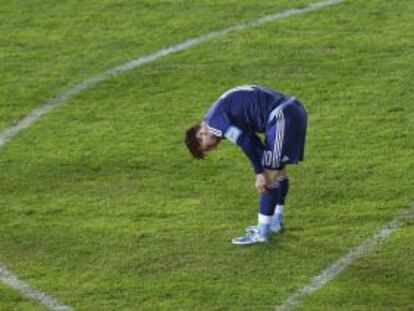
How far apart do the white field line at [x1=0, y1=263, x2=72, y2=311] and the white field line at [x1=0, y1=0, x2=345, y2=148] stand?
3041mm

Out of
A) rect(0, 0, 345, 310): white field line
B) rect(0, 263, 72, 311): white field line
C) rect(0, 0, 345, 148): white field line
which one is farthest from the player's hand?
rect(0, 0, 345, 148): white field line

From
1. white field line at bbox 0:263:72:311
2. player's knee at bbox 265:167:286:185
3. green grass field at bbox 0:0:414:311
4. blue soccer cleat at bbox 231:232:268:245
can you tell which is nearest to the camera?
white field line at bbox 0:263:72:311

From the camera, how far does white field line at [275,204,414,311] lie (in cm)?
1070

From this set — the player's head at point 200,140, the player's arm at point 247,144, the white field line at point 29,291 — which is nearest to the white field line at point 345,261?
the player's arm at point 247,144

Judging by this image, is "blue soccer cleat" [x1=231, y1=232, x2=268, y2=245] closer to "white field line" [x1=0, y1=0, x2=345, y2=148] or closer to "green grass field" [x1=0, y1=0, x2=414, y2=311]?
"green grass field" [x1=0, y1=0, x2=414, y2=311]

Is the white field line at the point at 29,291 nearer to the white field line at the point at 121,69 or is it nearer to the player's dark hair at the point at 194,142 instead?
the white field line at the point at 121,69

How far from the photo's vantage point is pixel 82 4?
1806 cm

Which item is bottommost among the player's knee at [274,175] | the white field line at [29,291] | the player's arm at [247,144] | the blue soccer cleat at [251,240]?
the white field line at [29,291]

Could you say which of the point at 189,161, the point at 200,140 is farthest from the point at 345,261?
the point at 189,161

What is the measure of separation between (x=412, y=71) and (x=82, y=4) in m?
4.80

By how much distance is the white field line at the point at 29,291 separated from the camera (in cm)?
1066

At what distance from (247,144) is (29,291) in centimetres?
208

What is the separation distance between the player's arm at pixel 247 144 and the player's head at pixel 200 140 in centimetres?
15

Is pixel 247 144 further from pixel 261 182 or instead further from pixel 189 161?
pixel 189 161
